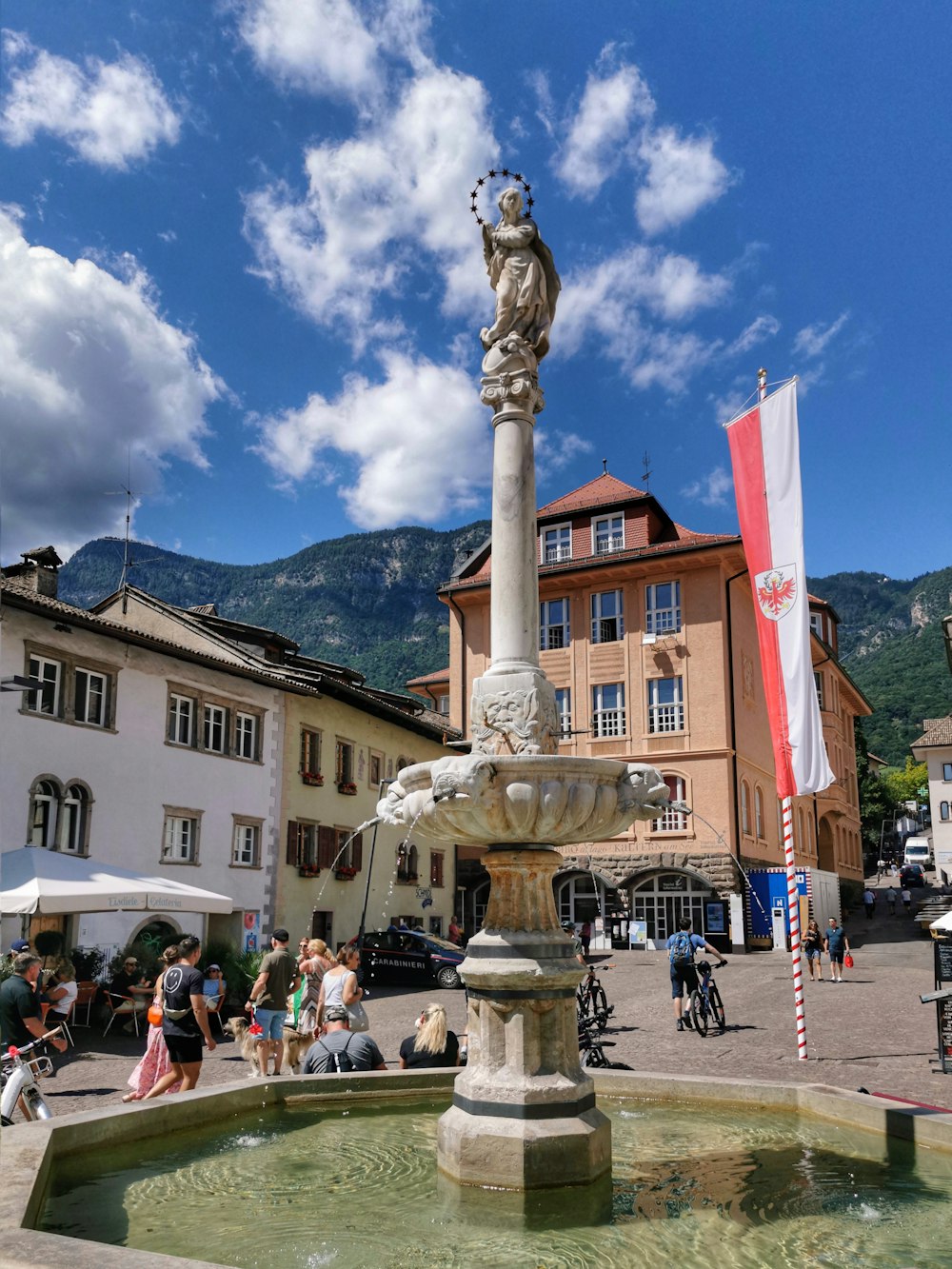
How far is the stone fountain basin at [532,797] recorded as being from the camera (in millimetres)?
5789

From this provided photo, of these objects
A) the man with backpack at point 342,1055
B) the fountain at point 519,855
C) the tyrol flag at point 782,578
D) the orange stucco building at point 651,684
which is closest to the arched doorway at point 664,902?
the orange stucco building at point 651,684

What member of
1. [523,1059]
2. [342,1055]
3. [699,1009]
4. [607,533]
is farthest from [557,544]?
[523,1059]

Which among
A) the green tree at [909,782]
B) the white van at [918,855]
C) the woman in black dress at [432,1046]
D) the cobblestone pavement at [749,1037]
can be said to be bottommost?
the cobblestone pavement at [749,1037]

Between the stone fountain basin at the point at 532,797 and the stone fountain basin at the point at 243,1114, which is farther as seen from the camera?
the stone fountain basin at the point at 532,797

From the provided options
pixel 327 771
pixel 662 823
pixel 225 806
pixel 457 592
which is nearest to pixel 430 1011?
pixel 225 806

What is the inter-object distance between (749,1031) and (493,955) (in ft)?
40.4

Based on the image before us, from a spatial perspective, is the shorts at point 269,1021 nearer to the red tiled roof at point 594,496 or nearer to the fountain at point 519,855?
the fountain at point 519,855

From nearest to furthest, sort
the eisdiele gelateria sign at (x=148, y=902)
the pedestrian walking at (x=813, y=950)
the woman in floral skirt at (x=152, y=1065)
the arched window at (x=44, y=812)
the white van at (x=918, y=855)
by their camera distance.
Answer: the woman in floral skirt at (x=152, y=1065) < the eisdiele gelateria sign at (x=148, y=902) < the arched window at (x=44, y=812) < the pedestrian walking at (x=813, y=950) < the white van at (x=918, y=855)

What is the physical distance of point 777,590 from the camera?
12.3m

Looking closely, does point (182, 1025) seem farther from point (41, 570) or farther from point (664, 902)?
point (664, 902)

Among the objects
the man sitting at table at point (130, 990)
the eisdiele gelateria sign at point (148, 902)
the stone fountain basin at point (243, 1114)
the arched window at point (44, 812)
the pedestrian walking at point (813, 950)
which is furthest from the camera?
the pedestrian walking at point (813, 950)

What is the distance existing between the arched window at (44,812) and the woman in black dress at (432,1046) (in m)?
13.4

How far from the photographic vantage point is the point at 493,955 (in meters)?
6.34

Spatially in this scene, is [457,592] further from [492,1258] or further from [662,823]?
[492,1258]
